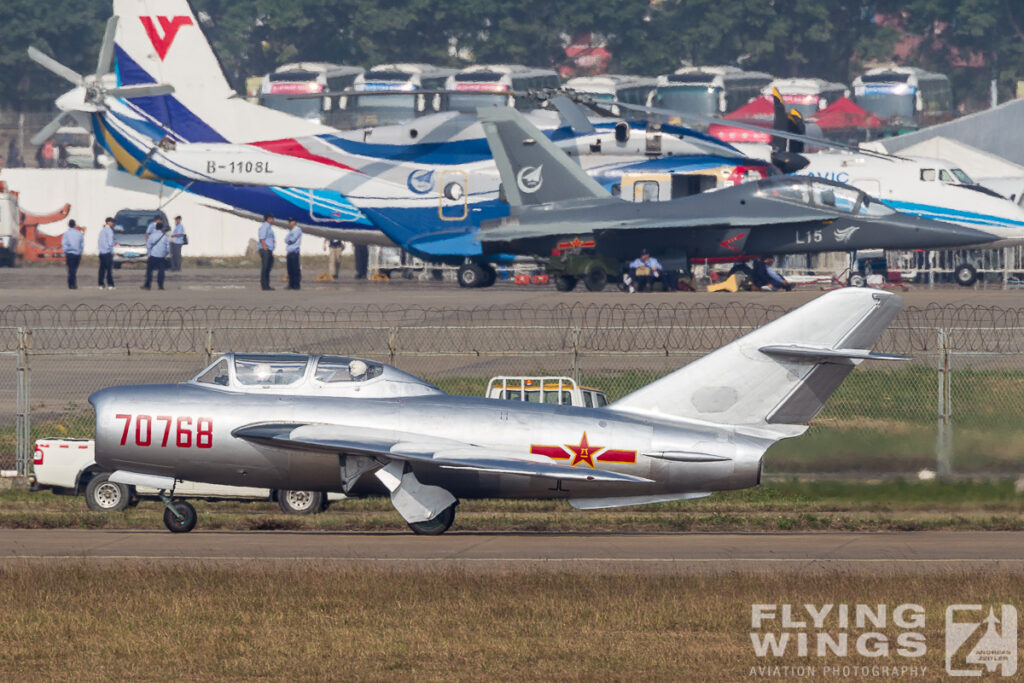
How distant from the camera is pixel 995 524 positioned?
60.5 ft

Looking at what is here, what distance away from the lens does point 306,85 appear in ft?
319

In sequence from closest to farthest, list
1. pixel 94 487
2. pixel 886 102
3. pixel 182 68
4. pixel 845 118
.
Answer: pixel 94 487, pixel 182 68, pixel 845 118, pixel 886 102

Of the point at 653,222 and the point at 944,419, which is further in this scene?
the point at 653,222

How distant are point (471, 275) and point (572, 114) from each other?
16.9ft

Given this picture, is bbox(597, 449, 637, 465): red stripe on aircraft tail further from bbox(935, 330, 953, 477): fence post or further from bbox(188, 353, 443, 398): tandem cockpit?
bbox(935, 330, 953, 477): fence post

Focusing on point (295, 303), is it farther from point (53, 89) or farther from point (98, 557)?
point (53, 89)

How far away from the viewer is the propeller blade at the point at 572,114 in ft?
134

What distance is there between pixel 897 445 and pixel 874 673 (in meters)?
8.75

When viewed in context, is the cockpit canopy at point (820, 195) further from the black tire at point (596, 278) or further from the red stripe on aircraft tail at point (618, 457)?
the red stripe on aircraft tail at point (618, 457)

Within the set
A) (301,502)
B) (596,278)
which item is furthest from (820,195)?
(301,502)

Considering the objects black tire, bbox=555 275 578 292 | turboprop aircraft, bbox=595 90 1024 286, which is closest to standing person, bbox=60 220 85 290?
black tire, bbox=555 275 578 292

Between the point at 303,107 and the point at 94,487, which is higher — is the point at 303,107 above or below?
above

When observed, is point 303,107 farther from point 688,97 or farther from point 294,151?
point 294,151

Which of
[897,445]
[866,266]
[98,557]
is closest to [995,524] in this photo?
[897,445]
